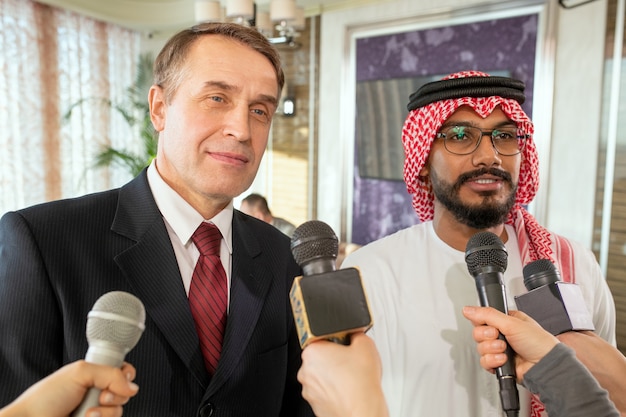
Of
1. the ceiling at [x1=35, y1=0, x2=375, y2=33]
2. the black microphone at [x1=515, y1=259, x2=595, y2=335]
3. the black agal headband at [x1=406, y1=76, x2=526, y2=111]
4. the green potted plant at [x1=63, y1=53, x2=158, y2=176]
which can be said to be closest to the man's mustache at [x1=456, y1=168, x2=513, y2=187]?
the black agal headband at [x1=406, y1=76, x2=526, y2=111]

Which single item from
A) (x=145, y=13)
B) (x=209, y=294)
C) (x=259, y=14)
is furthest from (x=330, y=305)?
(x=145, y=13)

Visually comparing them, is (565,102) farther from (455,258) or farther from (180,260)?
(180,260)

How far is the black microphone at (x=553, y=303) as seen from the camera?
3.60 feet

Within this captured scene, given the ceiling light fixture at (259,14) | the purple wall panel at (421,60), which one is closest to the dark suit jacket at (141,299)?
the ceiling light fixture at (259,14)

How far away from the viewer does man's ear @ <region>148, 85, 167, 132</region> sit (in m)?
1.33

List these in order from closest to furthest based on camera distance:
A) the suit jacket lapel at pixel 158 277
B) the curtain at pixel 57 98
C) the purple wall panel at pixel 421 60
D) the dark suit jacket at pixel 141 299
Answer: the dark suit jacket at pixel 141 299
the suit jacket lapel at pixel 158 277
the purple wall panel at pixel 421 60
the curtain at pixel 57 98

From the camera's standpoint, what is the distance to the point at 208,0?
474 centimetres

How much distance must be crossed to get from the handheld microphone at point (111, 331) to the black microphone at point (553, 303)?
0.91 m

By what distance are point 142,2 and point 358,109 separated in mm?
3422

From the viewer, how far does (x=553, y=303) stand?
1.11m

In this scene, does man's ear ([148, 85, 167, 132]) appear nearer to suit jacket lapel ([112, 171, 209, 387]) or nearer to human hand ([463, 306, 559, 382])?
suit jacket lapel ([112, 171, 209, 387])

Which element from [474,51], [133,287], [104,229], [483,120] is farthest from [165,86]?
[474,51]

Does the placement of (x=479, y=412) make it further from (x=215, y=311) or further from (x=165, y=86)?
(x=165, y=86)

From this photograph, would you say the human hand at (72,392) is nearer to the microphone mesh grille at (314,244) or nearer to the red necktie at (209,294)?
the microphone mesh grille at (314,244)
